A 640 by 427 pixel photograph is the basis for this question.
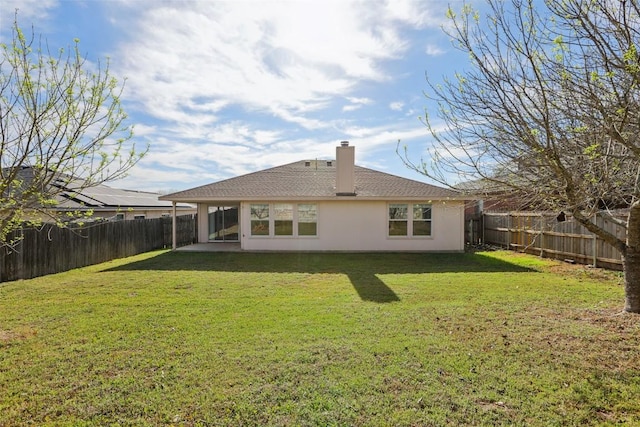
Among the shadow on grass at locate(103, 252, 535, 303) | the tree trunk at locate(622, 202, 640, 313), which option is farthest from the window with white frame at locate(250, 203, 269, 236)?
the tree trunk at locate(622, 202, 640, 313)

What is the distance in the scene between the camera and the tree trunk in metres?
6.33

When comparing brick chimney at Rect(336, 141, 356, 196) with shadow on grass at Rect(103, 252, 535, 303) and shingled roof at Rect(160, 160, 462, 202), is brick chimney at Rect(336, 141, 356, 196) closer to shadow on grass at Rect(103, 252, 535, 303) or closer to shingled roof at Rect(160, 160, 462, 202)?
shingled roof at Rect(160, 160, 462, 202)

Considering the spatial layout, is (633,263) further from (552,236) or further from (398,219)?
(398,219)

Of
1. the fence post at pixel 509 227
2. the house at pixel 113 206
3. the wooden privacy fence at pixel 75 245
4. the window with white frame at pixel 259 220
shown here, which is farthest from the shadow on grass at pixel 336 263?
the house at pixel 113 206

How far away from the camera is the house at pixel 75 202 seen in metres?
5.35

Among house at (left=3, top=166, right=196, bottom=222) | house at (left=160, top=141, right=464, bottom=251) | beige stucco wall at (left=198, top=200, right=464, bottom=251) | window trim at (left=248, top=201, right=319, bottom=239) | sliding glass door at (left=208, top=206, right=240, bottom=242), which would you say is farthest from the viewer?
sliding glass door at (left=208, top=206, right=240, bottom=242)

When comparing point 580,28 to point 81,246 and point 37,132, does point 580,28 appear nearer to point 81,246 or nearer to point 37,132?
point 37,132

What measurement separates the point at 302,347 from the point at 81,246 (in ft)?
37.5

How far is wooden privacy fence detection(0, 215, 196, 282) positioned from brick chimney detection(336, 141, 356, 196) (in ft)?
31.1

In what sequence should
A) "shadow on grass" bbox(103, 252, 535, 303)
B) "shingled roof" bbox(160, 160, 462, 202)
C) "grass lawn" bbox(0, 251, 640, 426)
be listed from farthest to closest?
"shingled roof" bbox(160, 160, 462, 202)
"shadow on grass" bbox(103, 252, 535, 303)
"grass lawn" bbox(0, 251, 640, 426)

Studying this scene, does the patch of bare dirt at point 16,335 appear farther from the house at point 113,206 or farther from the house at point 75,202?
the house at point 113,206

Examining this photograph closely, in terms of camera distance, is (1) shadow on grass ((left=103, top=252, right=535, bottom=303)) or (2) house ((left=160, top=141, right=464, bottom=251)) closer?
(1) shadow on grass ((left=103, top=252, right=535, bottom=303))

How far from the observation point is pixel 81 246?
13.0 metres

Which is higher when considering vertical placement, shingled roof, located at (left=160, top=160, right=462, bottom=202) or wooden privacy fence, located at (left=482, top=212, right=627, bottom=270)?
shingled roof, located at (left=160, top=160, right=462, bottom=202)
